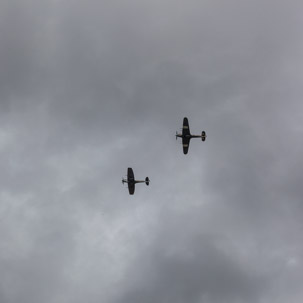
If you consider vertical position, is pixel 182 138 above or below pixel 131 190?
above

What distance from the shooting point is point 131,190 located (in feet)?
599

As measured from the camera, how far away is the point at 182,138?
175 metres

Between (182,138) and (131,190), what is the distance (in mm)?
30192
